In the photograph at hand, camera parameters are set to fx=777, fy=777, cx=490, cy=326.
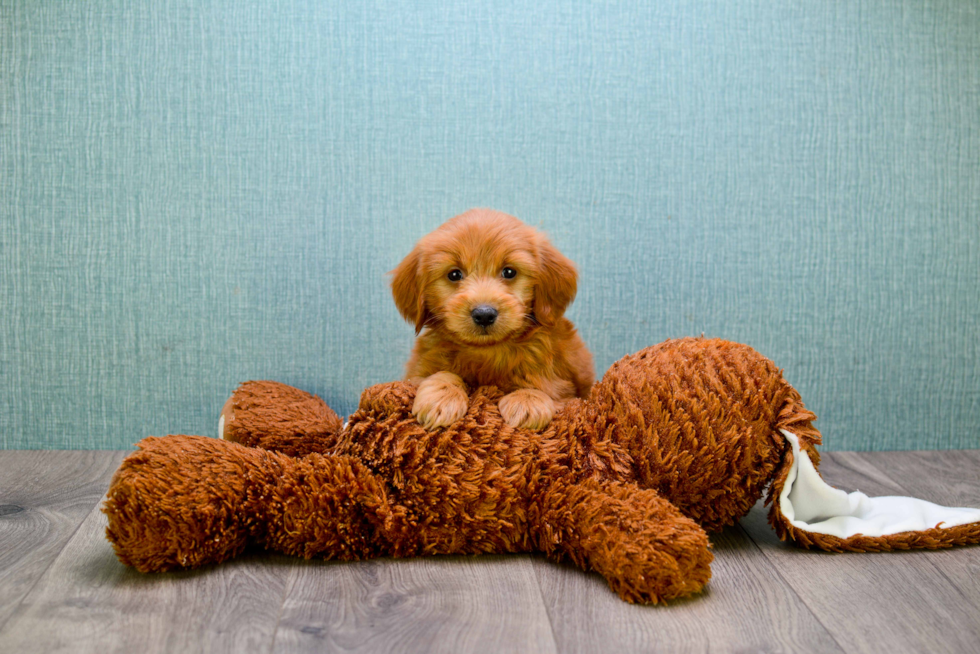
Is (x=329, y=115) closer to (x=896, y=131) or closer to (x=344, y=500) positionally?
(x=344, y=500)

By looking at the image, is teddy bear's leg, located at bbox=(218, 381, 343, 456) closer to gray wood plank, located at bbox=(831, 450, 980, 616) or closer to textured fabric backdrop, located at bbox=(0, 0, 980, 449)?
textured fabric backdrop, located at bbox=(0, 0, 980, 449)

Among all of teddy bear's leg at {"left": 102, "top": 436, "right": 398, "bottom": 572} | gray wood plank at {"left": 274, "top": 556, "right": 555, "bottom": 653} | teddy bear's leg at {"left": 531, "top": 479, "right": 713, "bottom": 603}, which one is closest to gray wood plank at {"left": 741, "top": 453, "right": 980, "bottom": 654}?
teddy bear's leg at {"left": 531, "top": 479, "right": 713, "bottom": 603}

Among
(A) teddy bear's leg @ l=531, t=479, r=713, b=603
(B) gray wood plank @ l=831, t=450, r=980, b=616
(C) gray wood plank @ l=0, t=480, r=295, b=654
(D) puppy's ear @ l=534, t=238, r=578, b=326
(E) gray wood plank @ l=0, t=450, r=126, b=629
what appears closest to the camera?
(C) gray wood plank @ l=0, t=480, r=295, b=654

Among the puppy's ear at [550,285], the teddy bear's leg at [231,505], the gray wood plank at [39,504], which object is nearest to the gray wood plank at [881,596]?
the puppy's ear at [550,285]

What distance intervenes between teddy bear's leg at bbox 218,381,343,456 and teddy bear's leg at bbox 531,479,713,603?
66 centimetres

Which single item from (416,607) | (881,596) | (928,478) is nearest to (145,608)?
(416,607)

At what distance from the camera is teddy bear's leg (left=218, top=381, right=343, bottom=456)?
1.84 m

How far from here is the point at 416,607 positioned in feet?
4.13

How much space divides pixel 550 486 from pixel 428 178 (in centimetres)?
107

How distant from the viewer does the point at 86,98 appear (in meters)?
2.14

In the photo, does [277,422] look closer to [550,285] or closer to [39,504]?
[39,504]

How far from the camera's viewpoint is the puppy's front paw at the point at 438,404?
4.79 ft

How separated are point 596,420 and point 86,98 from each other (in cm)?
167

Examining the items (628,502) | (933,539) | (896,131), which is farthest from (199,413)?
(896,131)
